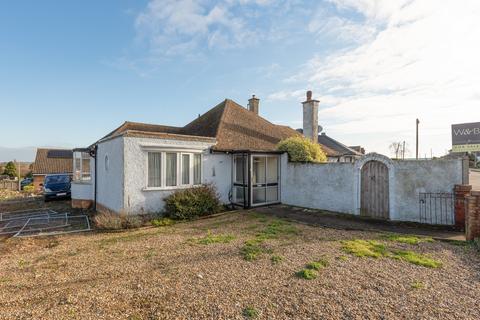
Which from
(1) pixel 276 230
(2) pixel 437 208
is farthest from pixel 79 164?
(2) pixel 437 208

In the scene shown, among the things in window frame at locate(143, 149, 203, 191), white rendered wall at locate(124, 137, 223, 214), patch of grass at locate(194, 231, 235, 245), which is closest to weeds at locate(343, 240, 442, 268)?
patch of grass at locate(194, 231, 235, 245)

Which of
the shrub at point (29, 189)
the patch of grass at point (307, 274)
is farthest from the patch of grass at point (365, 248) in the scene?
the shrub at point (29, 189)

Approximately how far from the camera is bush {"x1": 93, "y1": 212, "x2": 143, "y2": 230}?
9473 mm

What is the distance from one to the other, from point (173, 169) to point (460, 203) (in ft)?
37.5

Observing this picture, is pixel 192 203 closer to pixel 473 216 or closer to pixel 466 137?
pixel 473 216

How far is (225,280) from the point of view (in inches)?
197

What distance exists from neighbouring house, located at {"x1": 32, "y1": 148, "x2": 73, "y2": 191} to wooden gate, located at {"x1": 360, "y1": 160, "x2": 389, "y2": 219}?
35076 mm

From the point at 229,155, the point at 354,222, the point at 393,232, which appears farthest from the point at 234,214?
the point at 393,232

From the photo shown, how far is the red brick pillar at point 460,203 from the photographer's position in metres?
8.84

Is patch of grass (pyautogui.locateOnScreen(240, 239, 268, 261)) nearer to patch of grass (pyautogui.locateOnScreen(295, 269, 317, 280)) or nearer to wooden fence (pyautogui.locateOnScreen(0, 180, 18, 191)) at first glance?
patch of grass (pyautogui.locateOnScreen(295, 269, 317, 280))

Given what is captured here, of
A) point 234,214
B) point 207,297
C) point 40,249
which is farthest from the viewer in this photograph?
point 234,214

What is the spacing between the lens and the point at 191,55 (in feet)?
44.9

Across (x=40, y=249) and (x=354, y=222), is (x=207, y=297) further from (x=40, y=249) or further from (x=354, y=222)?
(x=354, y=222)

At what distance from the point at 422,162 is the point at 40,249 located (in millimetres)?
13700
